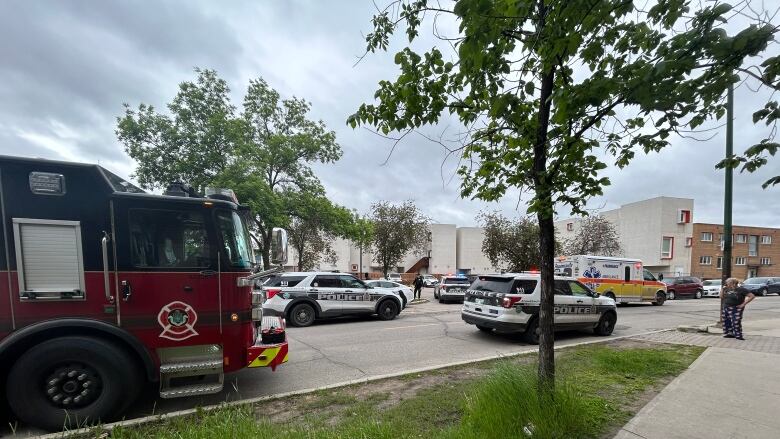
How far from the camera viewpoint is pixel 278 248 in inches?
214

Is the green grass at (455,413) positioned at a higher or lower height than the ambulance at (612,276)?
higher

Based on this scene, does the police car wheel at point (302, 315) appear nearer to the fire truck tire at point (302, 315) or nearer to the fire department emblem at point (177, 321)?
the fire truck tire at point (302, 315)

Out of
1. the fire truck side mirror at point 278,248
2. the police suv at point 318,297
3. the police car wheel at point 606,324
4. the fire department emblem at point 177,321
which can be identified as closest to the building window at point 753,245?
the police car wheel at point 606,324

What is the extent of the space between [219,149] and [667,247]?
4858cm

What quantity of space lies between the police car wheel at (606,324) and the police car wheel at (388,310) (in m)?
6.35

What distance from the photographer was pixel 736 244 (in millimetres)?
46125

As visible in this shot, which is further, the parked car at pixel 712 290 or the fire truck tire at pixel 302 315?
the parked car at pixel 712 290

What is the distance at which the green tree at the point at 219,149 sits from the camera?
1830 cm

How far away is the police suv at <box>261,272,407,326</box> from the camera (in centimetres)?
1155

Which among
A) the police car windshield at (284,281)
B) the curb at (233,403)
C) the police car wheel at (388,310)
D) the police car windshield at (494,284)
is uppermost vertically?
the police car windshield at (494,284)

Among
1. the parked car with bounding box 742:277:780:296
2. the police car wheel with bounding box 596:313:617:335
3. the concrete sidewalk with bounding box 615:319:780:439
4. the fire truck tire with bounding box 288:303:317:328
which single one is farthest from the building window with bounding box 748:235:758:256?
the fire truck tire with bounding box 288:303:317:328

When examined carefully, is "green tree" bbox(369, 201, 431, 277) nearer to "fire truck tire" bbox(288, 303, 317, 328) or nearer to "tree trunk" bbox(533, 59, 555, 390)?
"fire truck tire" bbox(288, 303, 317, 328)

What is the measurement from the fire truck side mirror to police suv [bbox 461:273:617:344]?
18.5 ft

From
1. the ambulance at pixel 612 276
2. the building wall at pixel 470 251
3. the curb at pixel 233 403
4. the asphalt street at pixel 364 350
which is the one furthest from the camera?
the building wall at pixel 470 251
